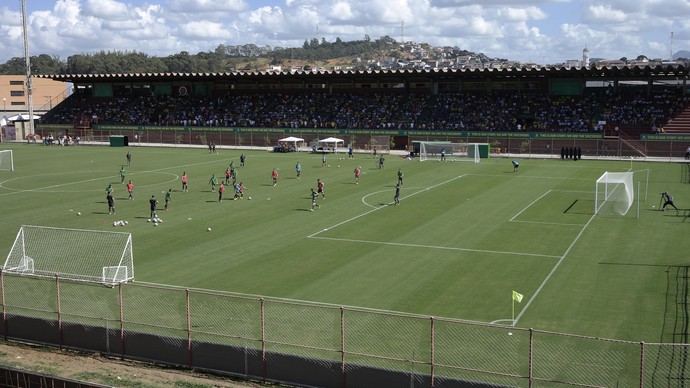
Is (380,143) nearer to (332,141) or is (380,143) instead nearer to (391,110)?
(332,141)

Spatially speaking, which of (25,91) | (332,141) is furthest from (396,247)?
(25,91)

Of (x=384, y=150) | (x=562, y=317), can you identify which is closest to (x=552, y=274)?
(x=562, y=317)

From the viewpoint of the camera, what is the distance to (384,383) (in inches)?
679

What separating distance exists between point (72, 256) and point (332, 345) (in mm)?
16183

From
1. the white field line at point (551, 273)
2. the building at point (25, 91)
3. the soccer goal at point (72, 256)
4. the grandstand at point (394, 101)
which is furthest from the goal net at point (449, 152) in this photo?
the building at point (25, 91)

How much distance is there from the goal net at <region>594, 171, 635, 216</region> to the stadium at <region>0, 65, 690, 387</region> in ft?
0.56

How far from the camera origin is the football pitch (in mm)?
25594

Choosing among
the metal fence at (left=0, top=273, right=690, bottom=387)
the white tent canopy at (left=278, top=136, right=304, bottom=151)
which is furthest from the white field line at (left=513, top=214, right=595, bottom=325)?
the white tent canopy at (left=278, top=136, right=304, bottom=151)

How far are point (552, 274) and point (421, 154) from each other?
48.1 meters

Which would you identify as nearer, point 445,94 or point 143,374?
point 143,374

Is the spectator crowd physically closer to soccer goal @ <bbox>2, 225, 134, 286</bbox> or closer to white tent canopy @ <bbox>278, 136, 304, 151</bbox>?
white tent canopy @ <bbox>278, 136, 304, 151</bbox>

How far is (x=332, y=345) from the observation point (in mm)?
20734

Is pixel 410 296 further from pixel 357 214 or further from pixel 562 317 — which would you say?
pixel 357 214

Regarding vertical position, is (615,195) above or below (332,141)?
below
